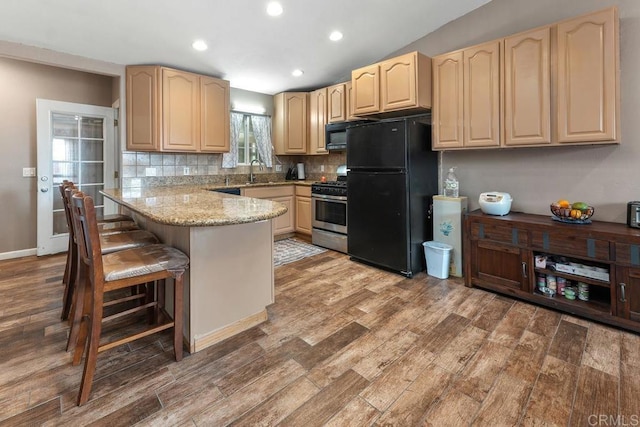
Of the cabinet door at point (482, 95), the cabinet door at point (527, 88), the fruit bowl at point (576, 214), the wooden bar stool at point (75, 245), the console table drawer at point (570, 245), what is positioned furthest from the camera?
the cabinet door at point (482, 95)

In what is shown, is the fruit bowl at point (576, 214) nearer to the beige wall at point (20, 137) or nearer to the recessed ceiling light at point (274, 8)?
the recessed ceiling light at point (274, 8)

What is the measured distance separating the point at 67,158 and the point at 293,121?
317 centimetres

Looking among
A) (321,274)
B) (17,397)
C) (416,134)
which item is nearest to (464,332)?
(321,274)

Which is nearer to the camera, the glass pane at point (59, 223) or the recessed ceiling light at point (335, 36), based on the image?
the recessed ceiling light at point (335, 36)

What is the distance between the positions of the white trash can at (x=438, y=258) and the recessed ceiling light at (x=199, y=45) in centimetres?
337

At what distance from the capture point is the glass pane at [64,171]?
4039mm

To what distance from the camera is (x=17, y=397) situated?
1.57 meters

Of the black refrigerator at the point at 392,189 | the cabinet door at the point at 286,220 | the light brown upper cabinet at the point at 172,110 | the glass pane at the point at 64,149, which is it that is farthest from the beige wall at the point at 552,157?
the glass pane at the point at 64,149

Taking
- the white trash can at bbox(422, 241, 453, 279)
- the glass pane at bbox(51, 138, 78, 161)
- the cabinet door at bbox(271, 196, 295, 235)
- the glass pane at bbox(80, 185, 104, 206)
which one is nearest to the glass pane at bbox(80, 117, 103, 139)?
the glass pane at bbox(51, 138, 78, 161)

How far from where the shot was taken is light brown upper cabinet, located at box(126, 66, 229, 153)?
3.84m

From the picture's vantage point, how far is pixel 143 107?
12.6ft

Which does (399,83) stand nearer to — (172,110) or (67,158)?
(172,110)

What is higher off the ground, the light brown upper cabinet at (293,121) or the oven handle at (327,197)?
the light brown upper cabinet at (293,121)

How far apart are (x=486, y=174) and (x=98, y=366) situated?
145 inches
